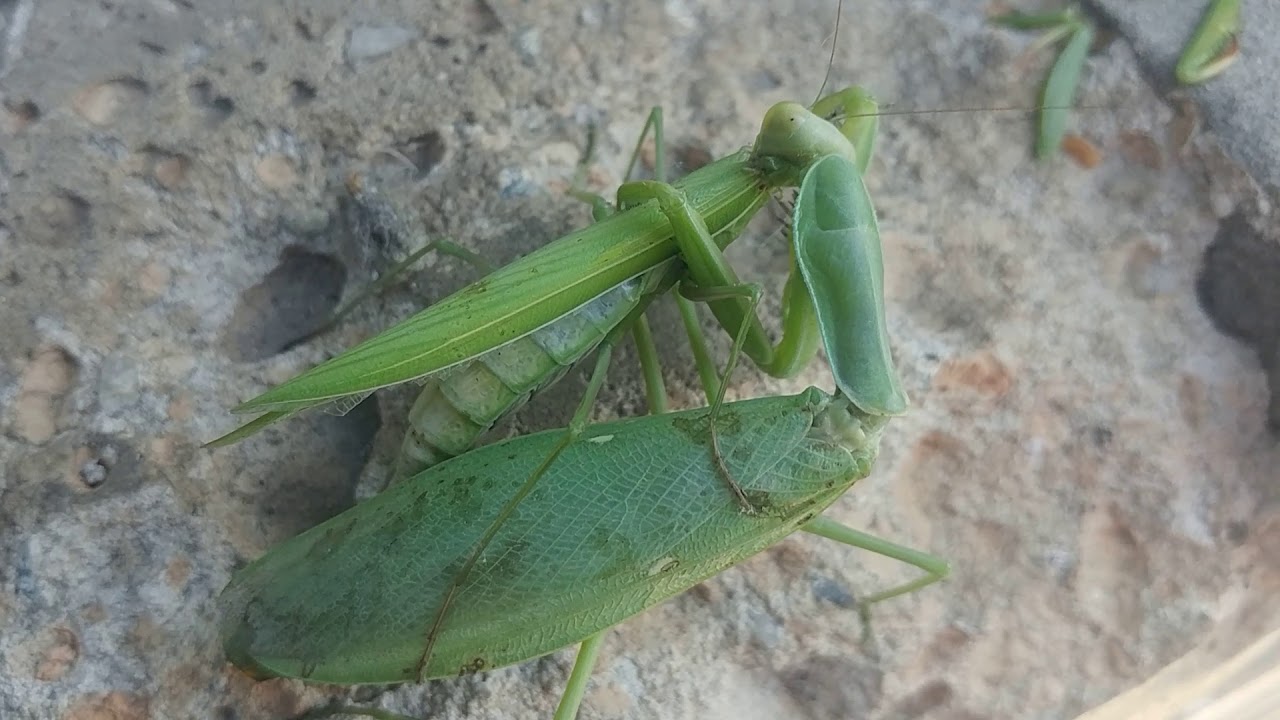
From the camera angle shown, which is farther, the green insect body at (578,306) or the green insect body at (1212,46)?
the green insect body at (1212,46)

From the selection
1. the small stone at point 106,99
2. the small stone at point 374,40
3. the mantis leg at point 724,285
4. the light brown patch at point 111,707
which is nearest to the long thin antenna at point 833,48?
the mantis leg at point 724,285

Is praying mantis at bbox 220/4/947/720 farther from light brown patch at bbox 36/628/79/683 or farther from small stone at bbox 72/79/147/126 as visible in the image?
small stone at bbox 72/79/147/126

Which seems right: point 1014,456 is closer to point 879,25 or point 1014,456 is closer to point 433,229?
point 879,25

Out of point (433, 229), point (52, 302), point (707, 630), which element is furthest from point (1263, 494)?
point (52, 302)

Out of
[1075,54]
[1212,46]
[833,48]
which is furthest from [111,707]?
[1212,46]

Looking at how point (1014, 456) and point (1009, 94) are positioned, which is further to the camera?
point (1009, 94)

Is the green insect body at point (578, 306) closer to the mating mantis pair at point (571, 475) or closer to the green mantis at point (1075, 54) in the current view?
the mating mantis pair at point (571, 475)

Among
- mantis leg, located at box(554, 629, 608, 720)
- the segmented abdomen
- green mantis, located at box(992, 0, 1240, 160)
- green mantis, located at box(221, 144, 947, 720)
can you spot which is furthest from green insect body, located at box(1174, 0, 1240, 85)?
mantis leg, located at box(554, 629, 608, 720)
